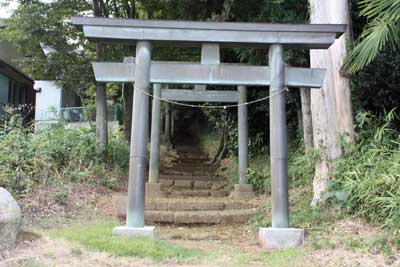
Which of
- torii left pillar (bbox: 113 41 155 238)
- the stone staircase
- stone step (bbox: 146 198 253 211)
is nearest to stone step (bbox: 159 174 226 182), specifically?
the stone staircase

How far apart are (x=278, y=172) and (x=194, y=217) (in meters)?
2.14

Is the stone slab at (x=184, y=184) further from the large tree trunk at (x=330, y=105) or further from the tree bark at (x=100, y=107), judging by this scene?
the large tree trunk at (x=330, y=105)

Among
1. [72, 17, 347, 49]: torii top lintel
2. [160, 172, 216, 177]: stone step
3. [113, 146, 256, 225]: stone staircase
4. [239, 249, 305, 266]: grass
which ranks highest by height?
[72, 17, 347, 49]: torii top lintel

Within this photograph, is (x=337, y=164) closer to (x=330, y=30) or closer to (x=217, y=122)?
(x=330, y=30)

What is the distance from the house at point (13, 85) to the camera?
16.5 m

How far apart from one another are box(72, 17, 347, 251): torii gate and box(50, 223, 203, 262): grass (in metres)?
0.46

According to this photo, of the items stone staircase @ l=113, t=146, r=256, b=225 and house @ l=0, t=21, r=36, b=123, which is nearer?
stone staircase @ l=113, t=146, r=256, b=225

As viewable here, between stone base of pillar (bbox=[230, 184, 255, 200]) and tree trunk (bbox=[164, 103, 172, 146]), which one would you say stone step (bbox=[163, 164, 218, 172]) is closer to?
stone base of pillar (bbox=[230, 184, 255, 200])

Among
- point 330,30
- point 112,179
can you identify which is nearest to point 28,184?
point 112,179

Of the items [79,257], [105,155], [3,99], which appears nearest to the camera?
[79,257]

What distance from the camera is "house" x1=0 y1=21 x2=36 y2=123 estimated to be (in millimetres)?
16453

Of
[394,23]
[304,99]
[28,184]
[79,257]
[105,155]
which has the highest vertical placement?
[394,23]

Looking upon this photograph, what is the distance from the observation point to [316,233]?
5.81 meters

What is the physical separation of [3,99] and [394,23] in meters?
14.7
